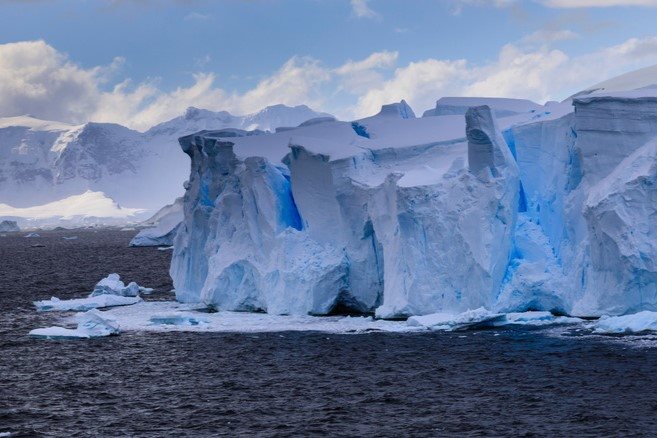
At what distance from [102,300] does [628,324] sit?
1834 cm

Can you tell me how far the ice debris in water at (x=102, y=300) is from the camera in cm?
3416

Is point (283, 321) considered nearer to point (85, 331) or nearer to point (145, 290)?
point (85, 331)

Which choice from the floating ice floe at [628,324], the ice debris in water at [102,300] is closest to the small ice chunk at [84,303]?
the ice debris in water at [102,300]

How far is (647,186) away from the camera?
2594 centimetres

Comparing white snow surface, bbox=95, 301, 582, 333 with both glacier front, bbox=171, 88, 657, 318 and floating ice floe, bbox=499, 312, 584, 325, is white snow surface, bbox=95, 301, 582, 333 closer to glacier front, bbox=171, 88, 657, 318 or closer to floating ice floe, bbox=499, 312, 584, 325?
floating ice floe, bbox=499, 312, 584, 325

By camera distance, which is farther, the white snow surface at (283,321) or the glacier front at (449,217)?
the white snow surface at (283,321)

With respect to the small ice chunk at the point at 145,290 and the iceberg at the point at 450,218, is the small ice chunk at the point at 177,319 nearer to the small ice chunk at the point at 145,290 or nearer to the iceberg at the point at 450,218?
the iceberg at the point at 450,218

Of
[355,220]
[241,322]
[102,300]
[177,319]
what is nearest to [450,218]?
[355,220]

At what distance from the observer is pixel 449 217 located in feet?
90.6

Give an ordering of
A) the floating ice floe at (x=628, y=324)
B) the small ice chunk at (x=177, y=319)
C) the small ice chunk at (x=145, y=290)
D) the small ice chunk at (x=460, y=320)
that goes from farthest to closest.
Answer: the small ice chunk at (x=145, y=290), the small ice chunk at (x=177, y=319), the small ice chunk at (x=460, y=320), the floating ice floe at (x=628, y=324)

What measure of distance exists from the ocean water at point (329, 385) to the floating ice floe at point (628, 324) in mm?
848


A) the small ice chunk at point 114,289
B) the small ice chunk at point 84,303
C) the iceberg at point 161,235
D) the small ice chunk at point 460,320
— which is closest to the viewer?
the small ice chunk at point 460,320

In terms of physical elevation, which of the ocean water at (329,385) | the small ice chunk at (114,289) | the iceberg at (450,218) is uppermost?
the iceberg at (450,218)

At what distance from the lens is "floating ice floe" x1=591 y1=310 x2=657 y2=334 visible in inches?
965
